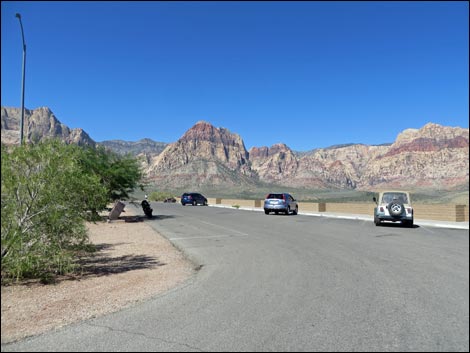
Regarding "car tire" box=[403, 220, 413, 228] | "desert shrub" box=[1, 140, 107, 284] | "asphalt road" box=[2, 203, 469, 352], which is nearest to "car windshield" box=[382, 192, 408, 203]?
"car tire" box=[403, 220, 413, 228]

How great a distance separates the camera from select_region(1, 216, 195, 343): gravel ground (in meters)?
5.19

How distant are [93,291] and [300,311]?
364cm

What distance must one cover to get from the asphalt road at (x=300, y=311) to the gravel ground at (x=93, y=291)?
0.33 meters

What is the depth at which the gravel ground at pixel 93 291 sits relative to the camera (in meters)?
5.19

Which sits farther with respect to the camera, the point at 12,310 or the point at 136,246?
the point at 136,246

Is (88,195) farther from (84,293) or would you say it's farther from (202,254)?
(202,254)

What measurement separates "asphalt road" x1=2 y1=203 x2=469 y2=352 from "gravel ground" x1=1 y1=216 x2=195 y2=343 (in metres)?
0.33

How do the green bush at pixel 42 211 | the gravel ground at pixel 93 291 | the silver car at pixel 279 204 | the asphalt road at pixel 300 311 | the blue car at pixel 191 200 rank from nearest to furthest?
the asphalt road at pixel 300 311 → the gravel ground at pixel 93 291 → the green bush at pixel 42 211 → the silver car at pixel 279 204 → the blue car at pixel 191 200

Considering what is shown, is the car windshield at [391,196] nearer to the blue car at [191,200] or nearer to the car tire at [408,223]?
the car tire at [408,223]

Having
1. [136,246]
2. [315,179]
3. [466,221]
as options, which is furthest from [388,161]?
[136,246]

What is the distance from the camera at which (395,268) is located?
333 inches

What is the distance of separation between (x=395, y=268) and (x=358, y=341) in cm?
458

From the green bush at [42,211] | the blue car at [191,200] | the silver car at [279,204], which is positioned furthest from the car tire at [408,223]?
the blue car at [191,200]

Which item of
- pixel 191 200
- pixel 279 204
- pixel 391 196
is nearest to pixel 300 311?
pixel 391 196
